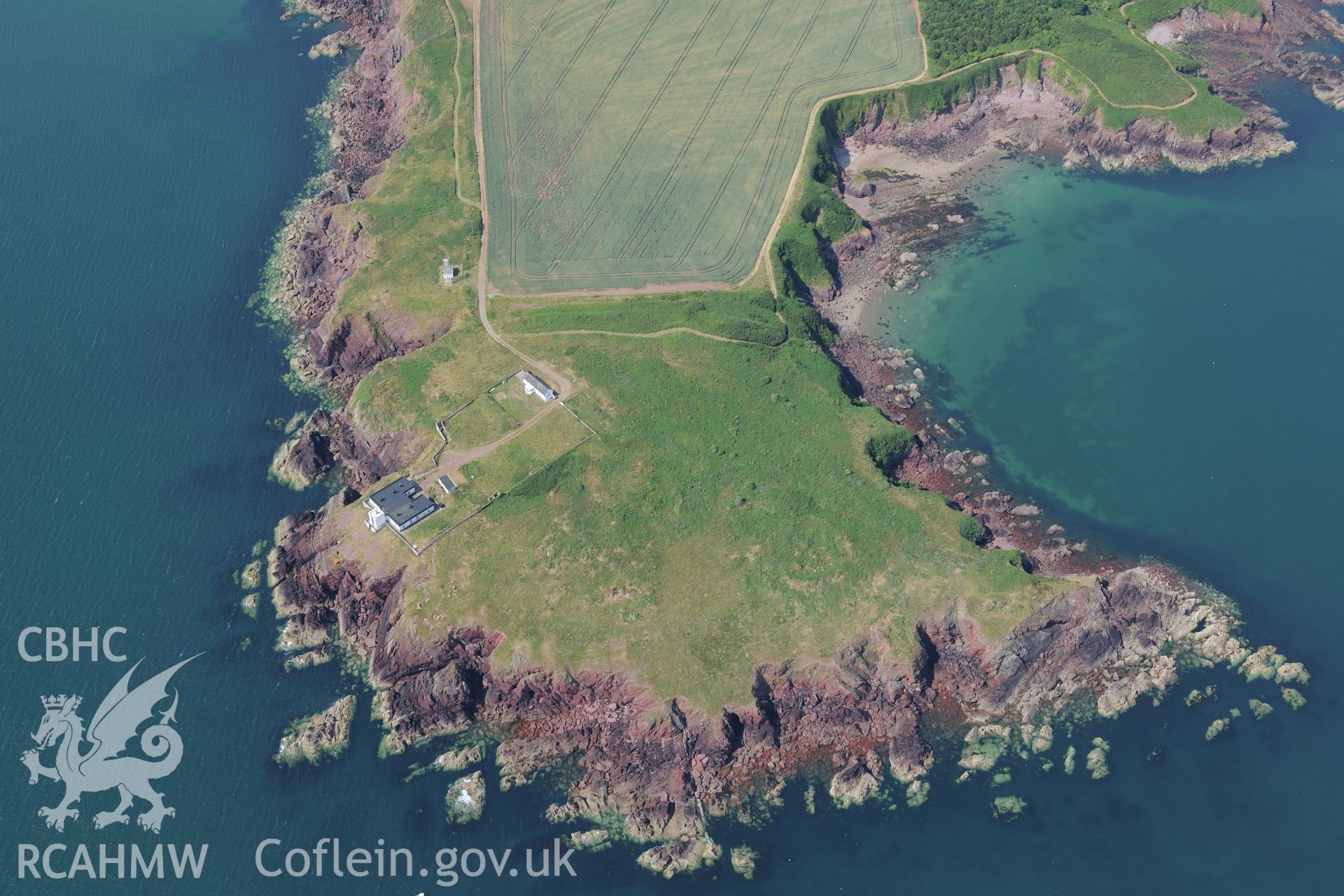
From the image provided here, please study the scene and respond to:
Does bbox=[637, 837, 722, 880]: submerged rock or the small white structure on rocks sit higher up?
the small white structure on rocks

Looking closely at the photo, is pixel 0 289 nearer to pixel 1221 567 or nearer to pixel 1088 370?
pixel 1088 370

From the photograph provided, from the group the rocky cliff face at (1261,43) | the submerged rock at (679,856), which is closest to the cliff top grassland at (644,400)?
the submerged rock at (679,856)

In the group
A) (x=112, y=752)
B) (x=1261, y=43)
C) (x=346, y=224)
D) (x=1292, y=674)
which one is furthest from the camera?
(x=1261, y=43)

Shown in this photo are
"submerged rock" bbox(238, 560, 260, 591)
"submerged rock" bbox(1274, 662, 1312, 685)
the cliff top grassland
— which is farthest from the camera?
"submerged rock" bbox(238, 560, 260, 591)

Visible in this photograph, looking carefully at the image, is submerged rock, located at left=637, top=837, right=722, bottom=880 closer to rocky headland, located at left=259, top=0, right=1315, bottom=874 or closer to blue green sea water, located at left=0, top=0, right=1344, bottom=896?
rocky headland, located at left=259, top=0, right=1315, bottom=874

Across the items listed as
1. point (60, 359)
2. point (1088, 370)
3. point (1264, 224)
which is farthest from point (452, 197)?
point (1264, 224)

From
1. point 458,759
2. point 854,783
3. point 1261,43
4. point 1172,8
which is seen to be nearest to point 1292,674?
point 854,783

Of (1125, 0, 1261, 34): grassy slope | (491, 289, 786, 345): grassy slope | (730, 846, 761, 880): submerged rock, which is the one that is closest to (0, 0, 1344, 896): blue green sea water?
(730, 846, 761, 880): submerged rock

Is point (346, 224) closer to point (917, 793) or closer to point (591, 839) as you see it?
point (591, 839)
